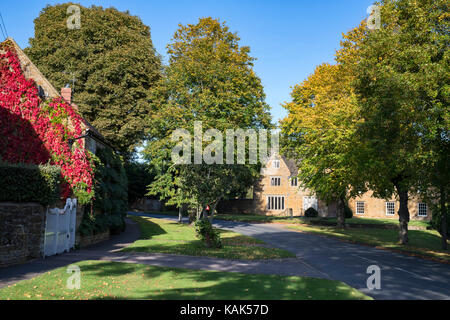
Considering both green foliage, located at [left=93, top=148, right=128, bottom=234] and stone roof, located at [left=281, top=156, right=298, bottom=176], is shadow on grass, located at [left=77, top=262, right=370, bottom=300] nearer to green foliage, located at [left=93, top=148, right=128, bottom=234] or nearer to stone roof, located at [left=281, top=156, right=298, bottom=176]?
green foliage, located at [left=93, top=148, right=128, bottom=234]

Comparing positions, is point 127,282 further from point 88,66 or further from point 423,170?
point 88,66

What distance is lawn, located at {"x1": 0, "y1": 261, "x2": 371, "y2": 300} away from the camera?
345 inches

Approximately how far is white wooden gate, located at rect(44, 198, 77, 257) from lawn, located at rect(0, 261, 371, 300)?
3515 millimetres

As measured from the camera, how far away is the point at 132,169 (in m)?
52.2

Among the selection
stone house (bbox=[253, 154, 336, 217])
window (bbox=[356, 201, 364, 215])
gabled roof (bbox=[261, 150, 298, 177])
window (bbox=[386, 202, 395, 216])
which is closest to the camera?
window (bbox=[386, 202, 395, 216])

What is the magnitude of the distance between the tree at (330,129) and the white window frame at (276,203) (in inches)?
785

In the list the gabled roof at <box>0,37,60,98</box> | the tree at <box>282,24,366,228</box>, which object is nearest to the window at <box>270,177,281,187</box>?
the tree at <box>282,24,366,228</box>

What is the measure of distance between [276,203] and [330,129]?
31.8 meters

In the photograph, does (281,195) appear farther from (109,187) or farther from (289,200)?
(109,187)

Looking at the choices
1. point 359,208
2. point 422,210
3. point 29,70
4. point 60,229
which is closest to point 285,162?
point 359,208

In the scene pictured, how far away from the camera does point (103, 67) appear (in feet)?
105

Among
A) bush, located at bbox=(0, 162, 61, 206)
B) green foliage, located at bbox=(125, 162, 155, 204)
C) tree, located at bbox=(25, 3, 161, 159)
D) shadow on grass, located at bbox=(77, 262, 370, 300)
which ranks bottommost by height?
shadow on grass, located at bbox=(77, 262, 370, 300)

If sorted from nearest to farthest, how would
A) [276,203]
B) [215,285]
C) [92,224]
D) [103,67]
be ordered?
[215,285], [92,224], [103,67], [276,203]
